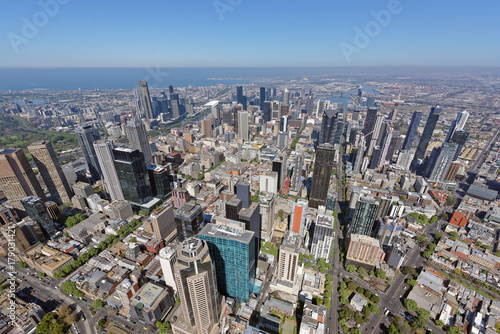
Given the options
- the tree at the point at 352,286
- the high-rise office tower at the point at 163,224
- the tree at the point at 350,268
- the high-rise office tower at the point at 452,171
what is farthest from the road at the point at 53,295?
the high-rise office tower at the point at 452,171

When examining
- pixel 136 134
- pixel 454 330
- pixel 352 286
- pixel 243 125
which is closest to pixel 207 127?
pixel 243 125

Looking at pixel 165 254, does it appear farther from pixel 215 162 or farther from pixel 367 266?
pixel 215 162

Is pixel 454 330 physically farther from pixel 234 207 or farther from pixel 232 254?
pixel 234 207

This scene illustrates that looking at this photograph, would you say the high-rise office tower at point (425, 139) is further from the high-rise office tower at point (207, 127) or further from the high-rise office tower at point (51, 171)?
the high-rise office tower at point (51, 171)

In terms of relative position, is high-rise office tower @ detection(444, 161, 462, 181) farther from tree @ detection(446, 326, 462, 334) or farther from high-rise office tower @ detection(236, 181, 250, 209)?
high-rise office tower @ detection(236, 181, 250, 209)

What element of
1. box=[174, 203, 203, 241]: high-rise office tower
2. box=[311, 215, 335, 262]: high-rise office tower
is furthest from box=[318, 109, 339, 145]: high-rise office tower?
box=[174, 203, 203, 241]: high-rise office tower

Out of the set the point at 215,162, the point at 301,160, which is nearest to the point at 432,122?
the point at 301,160
